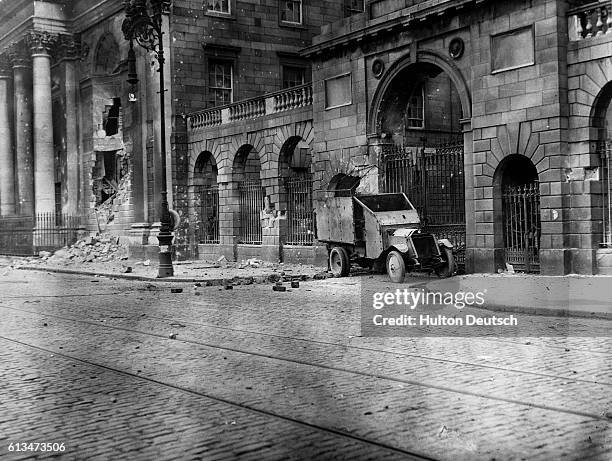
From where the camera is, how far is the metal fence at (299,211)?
1081 inches

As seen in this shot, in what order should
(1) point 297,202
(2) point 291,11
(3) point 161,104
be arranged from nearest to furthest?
(3) point 161,104
(1) point 297,202
(2) point 291,11

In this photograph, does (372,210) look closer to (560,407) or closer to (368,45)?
(368,45)

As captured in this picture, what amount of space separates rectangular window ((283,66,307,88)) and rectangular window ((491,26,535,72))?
16797mm

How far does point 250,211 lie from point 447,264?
12315 mm

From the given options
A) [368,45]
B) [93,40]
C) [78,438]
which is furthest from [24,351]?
[93,40]

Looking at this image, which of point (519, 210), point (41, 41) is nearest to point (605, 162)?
point (519, 210)

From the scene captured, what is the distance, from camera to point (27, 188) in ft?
143

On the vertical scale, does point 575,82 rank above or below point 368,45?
below

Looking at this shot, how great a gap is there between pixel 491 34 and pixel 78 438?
16.8m

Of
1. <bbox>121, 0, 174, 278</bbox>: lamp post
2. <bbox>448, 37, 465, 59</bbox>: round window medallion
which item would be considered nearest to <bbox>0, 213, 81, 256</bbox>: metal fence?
<bbox>121, 0, 174, 278</bbox>: lamp post

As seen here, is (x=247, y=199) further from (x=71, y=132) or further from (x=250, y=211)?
(x=71, y=132)

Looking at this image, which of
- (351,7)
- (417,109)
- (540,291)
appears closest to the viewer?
(540,291)

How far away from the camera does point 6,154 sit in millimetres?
44750

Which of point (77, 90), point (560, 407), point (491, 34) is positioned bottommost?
point (560, 407)
